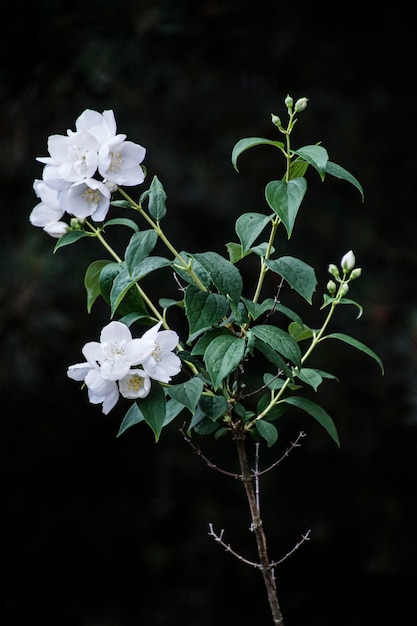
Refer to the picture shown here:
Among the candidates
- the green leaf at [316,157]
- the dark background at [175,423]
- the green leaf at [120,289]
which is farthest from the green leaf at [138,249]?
the dark background at [175,423]

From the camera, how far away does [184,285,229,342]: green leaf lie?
55cm

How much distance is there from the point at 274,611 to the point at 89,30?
1.10 m

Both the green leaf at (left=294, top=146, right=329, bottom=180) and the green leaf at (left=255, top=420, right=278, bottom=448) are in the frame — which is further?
the green leaf at (left=255, top=420, right=278, bottom=448)

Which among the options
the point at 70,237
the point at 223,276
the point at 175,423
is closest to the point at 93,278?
the point at 70,237

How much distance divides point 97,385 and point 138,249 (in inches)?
3.9

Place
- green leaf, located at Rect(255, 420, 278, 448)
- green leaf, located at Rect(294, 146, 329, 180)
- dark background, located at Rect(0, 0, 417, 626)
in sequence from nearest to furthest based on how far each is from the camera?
green leaf, located at Rect(294, 146, 329, 180) → green leaf, located at Rect(255, 420, 278, 448) → dark background, located at Rect(0, 0, 417, 626)

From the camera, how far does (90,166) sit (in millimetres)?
549

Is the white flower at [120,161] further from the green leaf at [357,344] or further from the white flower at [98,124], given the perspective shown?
the green leaf at [357,344]

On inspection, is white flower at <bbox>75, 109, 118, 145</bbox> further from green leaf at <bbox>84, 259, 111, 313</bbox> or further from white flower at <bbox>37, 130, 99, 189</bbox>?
green leaf at <bbox>84, 259, 111, 313</bbox>

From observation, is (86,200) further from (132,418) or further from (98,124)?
(132,418)

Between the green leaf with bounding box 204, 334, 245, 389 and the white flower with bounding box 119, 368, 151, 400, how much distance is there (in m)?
0.04

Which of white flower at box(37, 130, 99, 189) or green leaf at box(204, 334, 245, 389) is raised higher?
white flower at box(37, 130, 99, 189)

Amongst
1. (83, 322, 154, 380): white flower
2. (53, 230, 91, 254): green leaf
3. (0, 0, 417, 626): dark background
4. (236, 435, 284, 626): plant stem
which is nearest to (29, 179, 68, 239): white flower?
(53, 230, 91, 254): green leaf

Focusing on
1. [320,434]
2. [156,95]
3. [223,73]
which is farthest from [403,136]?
[320,434]
